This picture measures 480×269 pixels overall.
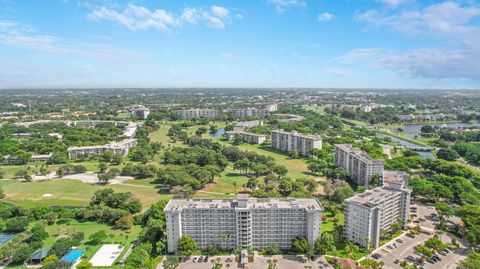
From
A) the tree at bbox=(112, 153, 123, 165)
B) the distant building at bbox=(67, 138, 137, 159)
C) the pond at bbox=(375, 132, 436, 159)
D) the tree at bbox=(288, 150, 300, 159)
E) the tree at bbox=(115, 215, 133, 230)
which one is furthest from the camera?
the pond at bbox=(375, 132, 436, 159)

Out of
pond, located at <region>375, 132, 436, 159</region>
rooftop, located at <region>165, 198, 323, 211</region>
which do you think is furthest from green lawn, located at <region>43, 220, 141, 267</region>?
pond, located at <region>375, 132, 436, 159</region>

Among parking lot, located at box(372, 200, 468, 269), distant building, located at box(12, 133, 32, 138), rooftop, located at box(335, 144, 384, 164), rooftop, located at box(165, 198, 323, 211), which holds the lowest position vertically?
parking lot, located at box(372, 200, 468, 269)

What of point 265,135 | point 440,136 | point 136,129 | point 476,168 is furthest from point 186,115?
point 476,168

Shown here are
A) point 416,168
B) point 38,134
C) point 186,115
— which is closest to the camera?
point 416,168

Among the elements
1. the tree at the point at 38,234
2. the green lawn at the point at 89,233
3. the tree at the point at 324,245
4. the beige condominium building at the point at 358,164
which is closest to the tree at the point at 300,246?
the tree at the point at 324,245

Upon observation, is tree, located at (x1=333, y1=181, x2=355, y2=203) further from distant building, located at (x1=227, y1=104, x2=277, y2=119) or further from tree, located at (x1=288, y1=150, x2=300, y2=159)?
distant building, located at (x1=227, y1=104, x2=277, y2=119)

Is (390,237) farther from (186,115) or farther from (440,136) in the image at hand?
(186,115)
